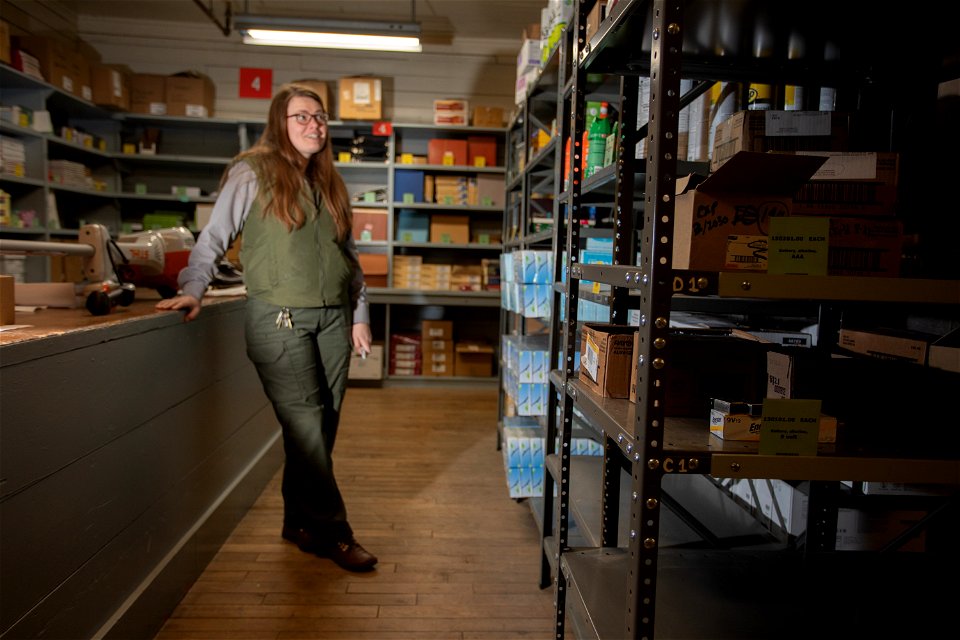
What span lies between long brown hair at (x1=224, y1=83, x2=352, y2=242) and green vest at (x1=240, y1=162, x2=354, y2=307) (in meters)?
0.03

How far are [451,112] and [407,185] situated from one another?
0.74 metres

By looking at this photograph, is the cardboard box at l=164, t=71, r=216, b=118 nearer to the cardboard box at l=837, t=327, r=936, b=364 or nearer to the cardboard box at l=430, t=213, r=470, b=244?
the cardboard box at l=430, t=213, r=470, b=244

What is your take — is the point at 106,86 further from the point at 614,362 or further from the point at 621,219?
Result: the point at 614,362

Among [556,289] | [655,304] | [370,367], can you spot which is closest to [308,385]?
[556,289]

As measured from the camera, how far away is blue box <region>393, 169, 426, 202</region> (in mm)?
5695

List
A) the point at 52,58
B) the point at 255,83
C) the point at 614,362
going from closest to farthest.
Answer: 1. the point at 614,362
2. the point at 52,58
3. the point at 255,83

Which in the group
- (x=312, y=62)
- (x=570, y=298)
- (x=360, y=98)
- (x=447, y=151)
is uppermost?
(x=312, y=62)

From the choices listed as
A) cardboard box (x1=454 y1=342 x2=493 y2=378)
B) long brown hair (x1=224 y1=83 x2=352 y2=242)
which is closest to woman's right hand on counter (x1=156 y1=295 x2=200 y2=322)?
long brown hair (x1=224 y1=83 x2=352 y2=242)

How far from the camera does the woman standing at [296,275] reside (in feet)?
7.01

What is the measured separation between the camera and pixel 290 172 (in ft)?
7.13

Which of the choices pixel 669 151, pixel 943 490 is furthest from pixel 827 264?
pixel 943 490

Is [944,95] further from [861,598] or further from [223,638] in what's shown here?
[223,638]

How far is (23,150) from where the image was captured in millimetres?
4383

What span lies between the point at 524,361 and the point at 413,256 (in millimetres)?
3216
